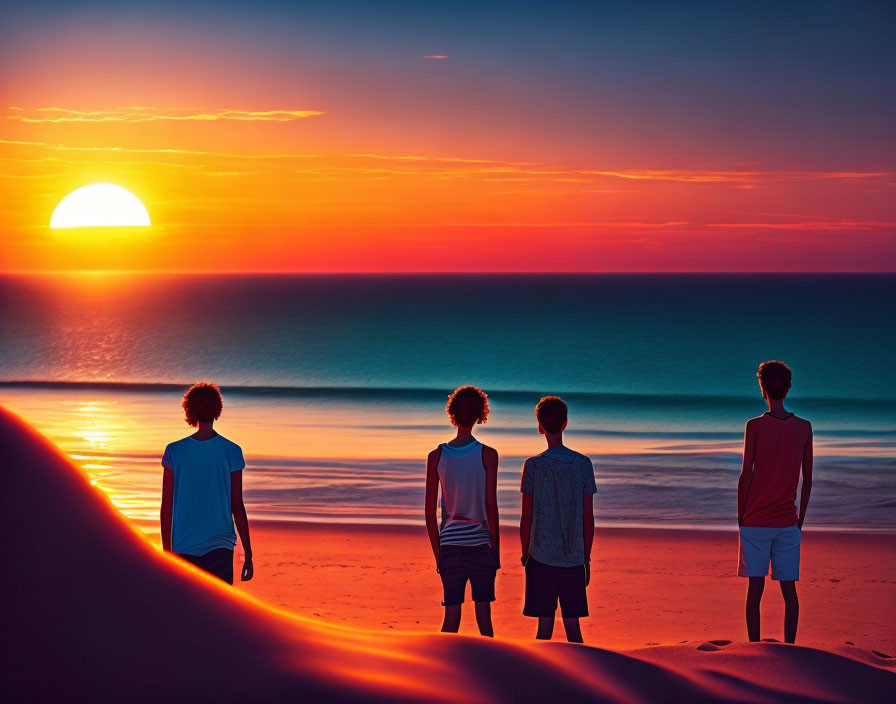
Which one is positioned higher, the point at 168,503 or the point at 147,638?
the point at 168,503

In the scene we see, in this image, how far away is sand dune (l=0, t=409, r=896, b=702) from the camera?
144 cm

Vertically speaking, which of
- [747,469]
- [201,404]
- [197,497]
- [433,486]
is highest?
[201,404]

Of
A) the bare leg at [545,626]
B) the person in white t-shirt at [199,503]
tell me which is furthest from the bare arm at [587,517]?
the person in white t-shirt at [199,503]

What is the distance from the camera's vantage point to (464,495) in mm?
5406

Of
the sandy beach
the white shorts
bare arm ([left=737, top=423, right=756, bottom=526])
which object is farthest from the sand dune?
the sandy beach

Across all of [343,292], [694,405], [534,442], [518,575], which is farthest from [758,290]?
[518,575]

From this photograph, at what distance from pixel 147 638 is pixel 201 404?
3.85 m

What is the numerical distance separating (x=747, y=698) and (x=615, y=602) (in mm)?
7983

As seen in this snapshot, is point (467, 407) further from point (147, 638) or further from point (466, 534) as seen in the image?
point (147, 638)

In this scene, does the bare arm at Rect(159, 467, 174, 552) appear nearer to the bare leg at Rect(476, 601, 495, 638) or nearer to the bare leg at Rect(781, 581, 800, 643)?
the bare leg at Rect(476, 601, 495, 638)

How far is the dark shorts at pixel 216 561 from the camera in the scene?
16.7 feet

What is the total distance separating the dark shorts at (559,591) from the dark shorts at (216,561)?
1.82 metres

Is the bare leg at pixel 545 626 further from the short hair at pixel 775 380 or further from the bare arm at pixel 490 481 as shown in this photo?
the short hair at pixel 775 380

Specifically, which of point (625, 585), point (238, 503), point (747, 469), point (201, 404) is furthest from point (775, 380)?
point (625, 585)
